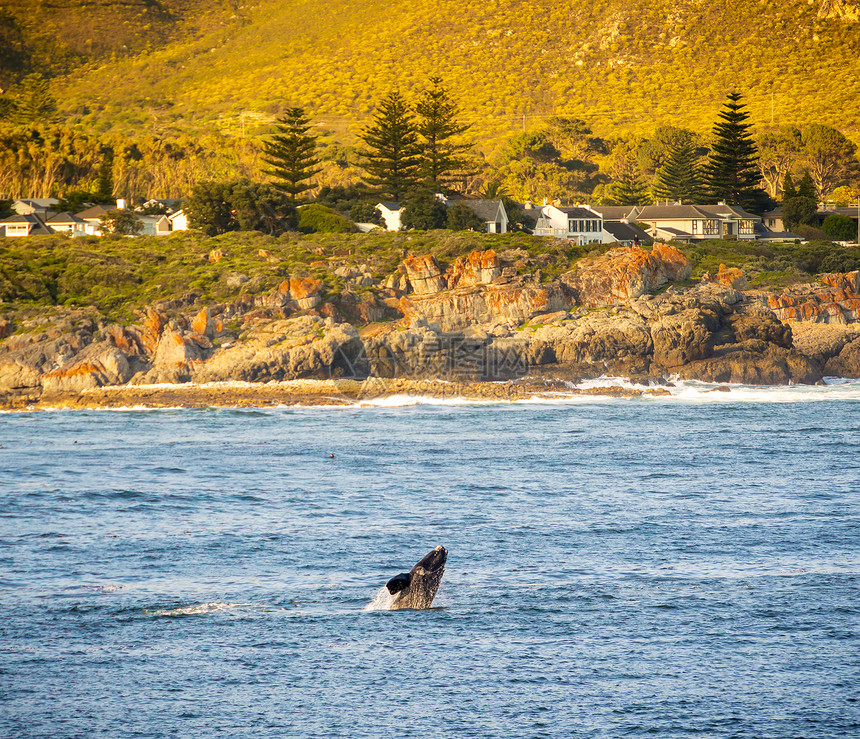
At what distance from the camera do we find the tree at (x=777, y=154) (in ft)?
461

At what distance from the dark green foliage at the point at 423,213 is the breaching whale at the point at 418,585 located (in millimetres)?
71048

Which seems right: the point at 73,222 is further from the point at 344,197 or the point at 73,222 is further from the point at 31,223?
the point at 344,197

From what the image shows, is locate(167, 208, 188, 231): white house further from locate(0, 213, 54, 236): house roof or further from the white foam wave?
the white foam wave

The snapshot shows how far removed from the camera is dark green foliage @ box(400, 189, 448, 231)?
8838 centimetres

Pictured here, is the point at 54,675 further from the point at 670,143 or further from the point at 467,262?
the point at 670,143

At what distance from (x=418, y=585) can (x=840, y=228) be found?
101 metres

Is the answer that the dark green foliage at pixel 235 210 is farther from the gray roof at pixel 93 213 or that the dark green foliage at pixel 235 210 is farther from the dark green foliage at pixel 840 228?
the dark green foliage at pixel 840 228

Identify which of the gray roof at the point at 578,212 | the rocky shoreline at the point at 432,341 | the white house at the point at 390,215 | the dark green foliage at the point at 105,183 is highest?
the dark green foliage at the point at 105,183

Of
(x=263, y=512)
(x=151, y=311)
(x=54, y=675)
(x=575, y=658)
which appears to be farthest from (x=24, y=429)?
(x=575, y=658)

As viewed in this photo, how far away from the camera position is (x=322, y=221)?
297ft

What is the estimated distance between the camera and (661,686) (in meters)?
14.0

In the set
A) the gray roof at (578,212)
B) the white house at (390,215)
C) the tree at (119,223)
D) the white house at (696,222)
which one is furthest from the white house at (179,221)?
the white house at (696,222)

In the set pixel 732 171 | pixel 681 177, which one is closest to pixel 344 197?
pixel 681 177

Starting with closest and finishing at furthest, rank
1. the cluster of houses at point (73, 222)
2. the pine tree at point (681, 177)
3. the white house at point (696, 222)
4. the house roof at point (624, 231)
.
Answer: the cluster of houses at point (73, 222), the house roof at point (624, 231), the white house at point (696, 222), the pine tree at point (681, 177)
